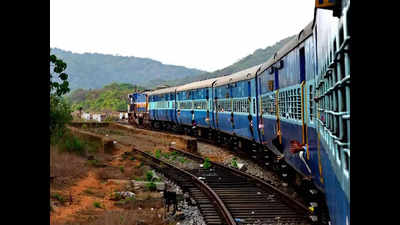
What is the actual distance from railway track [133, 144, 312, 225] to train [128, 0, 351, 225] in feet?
2.42

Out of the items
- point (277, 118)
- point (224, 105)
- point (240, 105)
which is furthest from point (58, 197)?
point (224, 105)

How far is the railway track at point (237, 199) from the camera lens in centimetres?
932

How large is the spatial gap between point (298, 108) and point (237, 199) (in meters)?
3.95

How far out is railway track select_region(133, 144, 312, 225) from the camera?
932cm

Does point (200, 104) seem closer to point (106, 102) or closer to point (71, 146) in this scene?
point (71, 146)

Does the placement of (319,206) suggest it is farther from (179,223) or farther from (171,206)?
(171,206)

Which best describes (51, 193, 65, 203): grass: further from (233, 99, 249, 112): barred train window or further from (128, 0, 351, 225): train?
(233, 99, 249, 112): barred train window

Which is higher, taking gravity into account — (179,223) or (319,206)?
(319,206)

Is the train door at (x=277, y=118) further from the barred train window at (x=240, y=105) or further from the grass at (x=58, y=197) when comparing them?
the barred train window at (x=240, y=105)

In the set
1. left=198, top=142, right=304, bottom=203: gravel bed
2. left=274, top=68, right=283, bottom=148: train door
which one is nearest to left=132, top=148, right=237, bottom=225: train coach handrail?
left=198, top=142, right=304, bottom=203: gravel bed
